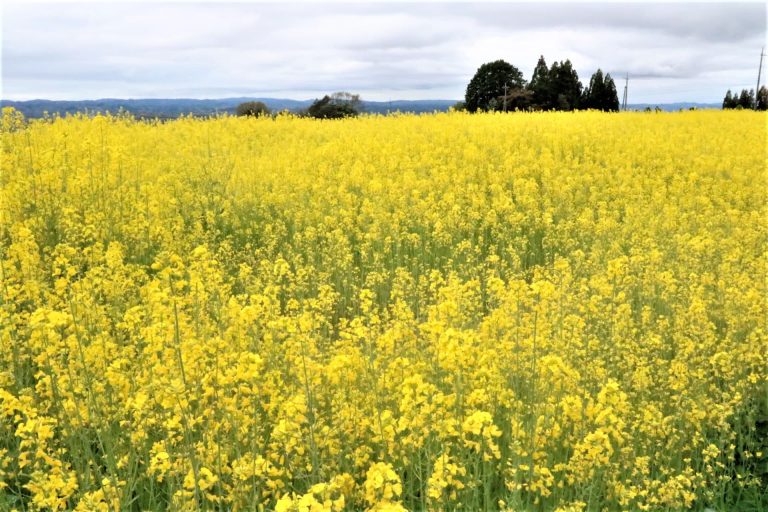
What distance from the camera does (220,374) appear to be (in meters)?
3.41

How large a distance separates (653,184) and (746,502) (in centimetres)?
787

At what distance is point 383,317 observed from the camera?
6312mm

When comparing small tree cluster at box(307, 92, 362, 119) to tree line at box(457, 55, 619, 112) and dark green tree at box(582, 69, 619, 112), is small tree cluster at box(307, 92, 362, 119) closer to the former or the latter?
tree line at box(457, 55, 619, 112)

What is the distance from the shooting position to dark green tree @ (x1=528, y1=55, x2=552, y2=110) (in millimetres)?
49500

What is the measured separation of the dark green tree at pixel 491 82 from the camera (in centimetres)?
5084

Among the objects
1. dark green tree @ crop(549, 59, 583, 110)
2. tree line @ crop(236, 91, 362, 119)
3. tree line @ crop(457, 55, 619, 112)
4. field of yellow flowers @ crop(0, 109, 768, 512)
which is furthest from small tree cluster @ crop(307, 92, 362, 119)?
field of yellow flowers @ crop(0, 109, 768, 512)

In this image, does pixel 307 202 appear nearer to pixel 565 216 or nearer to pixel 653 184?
pixel 565 216

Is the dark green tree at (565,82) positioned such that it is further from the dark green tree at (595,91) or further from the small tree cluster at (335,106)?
the small tree cluster at (335,106)

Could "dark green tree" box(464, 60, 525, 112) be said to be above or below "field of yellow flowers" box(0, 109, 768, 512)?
above

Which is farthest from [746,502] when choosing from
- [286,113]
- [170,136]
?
[286,113]

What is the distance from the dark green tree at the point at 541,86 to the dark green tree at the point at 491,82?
132cm

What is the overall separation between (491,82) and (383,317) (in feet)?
159

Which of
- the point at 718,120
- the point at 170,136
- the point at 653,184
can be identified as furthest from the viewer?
the point at 718,120

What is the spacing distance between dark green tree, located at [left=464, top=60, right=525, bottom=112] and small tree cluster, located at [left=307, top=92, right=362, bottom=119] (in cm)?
945
